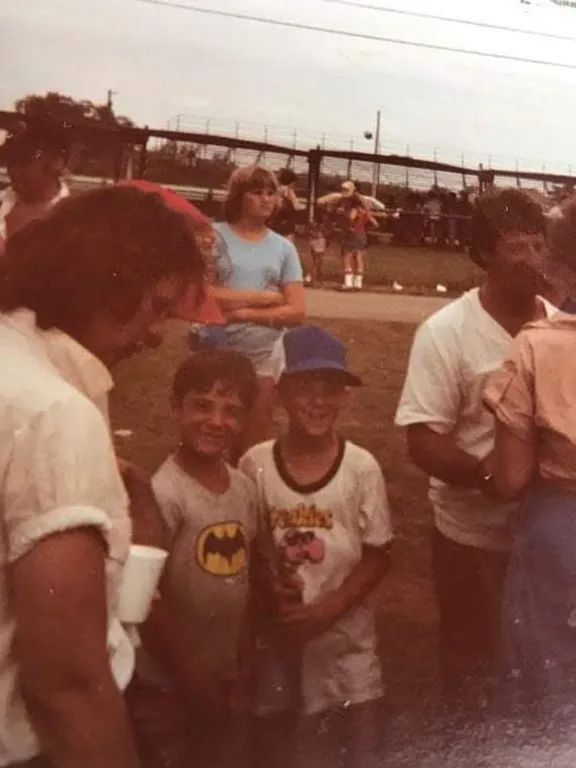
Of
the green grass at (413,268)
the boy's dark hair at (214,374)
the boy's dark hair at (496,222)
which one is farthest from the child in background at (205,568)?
the boy's dark hair at (496,222)

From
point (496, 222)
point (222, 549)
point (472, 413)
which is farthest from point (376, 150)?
point (222, 549)

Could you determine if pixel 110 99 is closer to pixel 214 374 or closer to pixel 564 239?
pixel 214 374

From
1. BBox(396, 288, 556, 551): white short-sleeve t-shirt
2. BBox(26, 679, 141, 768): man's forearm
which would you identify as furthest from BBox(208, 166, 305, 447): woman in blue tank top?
BBox(26, 679, 141, 768): man's forearm

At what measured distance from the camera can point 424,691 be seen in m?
0.70

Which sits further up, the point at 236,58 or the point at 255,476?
the point at 236,58

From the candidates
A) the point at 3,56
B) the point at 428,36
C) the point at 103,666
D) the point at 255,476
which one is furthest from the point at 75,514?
the point at 428,36

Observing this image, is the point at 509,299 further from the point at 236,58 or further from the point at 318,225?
the point at 236,58

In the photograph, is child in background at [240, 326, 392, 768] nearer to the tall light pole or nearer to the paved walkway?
the paved walkway

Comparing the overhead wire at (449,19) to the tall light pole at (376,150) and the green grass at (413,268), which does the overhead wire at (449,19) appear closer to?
the tall light pole at (376,150)

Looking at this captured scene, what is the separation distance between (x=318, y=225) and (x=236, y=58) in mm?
135

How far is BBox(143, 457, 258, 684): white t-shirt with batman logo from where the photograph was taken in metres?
0.62

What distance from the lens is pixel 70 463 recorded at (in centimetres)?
47

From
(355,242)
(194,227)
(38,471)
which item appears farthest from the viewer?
(355,242)

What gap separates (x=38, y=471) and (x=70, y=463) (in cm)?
2
